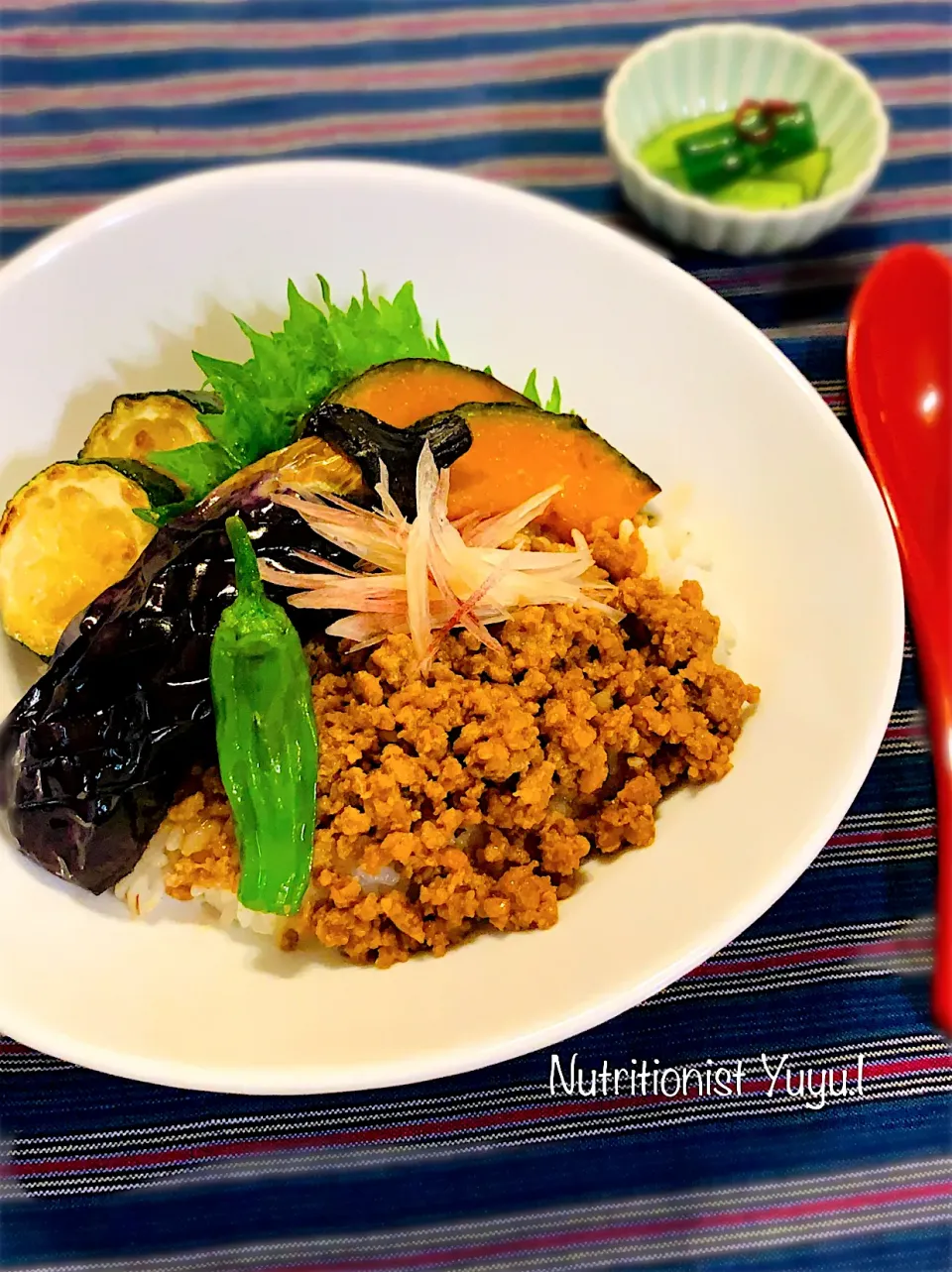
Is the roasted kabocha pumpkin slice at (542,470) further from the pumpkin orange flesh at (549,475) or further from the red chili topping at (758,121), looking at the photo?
the red chili topping at (758,121)

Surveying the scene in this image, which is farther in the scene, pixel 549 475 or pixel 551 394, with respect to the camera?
pixel 551 394

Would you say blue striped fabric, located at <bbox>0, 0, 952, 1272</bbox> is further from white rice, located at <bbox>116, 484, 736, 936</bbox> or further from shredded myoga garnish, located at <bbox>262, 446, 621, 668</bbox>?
shredded myoga garnish, located at <bbox>262, 446, 621, 668</bbox>

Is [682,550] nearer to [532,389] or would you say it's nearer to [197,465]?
[532,389]

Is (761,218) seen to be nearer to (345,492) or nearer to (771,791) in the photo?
(345,492)

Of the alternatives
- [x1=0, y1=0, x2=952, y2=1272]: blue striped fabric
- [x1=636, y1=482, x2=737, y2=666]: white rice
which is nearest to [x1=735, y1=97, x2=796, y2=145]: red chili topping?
[x1=636, y1=482, x2=737, y2=666]: white rice

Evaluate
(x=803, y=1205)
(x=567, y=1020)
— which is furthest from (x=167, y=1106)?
(x=803, y=1205)

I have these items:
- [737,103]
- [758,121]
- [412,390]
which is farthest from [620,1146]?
[737,103]
